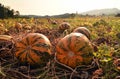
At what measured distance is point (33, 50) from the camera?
5.53 meters

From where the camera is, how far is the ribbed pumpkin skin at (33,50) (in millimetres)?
5543

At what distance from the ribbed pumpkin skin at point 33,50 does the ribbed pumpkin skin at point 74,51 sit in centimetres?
25

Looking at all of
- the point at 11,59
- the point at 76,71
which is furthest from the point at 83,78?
the point at 11,59

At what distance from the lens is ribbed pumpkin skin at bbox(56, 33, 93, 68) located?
5363mm

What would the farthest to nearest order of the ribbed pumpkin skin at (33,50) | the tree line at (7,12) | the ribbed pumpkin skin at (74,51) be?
the tree line at (7,12), the ribbed pumpkin skin at (33,50), the ribbed pumpkin skin at (74,51)

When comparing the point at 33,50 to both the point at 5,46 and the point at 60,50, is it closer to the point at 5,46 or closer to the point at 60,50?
the point at 60,50

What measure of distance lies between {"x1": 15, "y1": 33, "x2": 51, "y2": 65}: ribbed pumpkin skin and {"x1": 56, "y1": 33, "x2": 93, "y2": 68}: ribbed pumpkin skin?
0.25m

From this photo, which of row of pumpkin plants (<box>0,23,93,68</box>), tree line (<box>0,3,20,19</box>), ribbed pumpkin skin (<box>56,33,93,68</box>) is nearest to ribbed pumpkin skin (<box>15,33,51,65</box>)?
row of pumpkin plants (<box>0,23,93,68</box>)

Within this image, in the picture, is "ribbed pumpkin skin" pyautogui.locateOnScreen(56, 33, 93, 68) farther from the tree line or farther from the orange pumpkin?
the tree line

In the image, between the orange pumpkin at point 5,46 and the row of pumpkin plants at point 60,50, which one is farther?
→ the orange pumpkin at point 5,46

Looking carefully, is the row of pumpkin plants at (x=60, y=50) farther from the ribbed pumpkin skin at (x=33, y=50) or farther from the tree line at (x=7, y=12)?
the tree line at (x=7, y=12)

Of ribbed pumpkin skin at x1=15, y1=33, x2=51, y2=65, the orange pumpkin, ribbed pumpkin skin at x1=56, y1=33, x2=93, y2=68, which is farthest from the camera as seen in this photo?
the orange pumpkin

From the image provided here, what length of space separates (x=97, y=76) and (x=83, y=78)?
0.93ft

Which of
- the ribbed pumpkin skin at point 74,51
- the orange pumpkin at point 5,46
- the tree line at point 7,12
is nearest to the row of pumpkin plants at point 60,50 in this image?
the ribbed pumpkin skin at point 74,51
